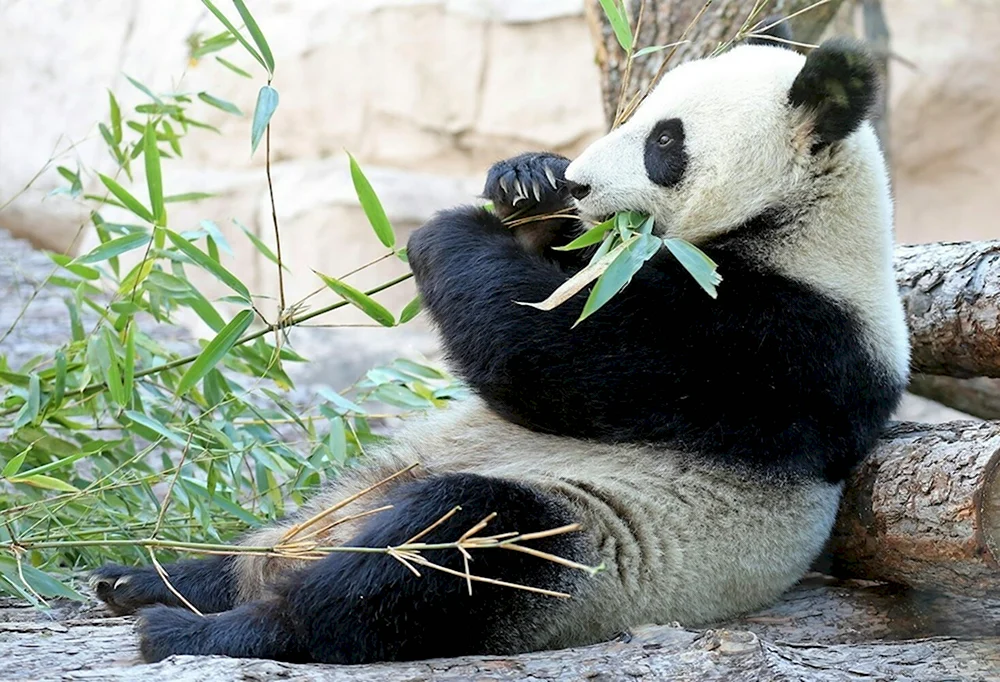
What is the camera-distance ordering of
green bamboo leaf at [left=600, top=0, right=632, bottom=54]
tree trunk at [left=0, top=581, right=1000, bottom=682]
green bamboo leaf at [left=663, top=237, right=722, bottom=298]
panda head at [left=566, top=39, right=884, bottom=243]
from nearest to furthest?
1. tree trunk at [left=0, top=581, right=1000, bottom=682]
2. green bamboo leaf at [left=663, top=237, right=722, bottom=298]
3. panda head at [left=566, top=39, right=884, bottom=243]
4. green bamboo leaf at [left=600, top=0, right=632, bottom=54]

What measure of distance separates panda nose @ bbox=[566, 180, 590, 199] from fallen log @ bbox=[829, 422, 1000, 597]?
2.78 feet

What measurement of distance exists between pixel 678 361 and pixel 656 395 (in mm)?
81

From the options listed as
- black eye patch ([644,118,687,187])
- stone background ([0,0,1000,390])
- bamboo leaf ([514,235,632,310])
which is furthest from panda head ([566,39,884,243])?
stone background ([0,0,1000,390])

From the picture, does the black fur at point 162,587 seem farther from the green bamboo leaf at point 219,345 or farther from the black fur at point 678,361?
the black fur at point 678,361

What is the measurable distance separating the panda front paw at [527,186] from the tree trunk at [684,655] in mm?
985

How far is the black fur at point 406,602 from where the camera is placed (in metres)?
2.05

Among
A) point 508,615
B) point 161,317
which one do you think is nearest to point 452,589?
point 508,615

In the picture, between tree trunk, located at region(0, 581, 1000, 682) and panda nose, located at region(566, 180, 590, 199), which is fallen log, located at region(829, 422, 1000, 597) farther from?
panda nose, located at region(566, 180, 590, 199)

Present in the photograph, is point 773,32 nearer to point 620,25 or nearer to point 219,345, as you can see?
point 620,25

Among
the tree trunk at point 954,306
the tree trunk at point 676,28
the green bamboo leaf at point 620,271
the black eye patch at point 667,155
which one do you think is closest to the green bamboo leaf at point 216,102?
the tree trunk at point 676,28

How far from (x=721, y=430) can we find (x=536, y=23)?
7168 millimetres

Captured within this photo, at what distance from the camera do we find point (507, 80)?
9.06 m

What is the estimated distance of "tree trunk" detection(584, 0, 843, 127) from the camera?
3412mm

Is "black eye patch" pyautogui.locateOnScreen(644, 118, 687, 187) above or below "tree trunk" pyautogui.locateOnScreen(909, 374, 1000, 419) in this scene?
above
